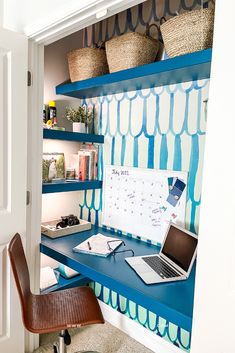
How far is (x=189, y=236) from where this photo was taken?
5.01 ft

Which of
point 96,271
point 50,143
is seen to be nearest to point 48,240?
point 96,271

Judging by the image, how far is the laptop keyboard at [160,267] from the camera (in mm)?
1459

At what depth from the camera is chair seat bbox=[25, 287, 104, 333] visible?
1328mm

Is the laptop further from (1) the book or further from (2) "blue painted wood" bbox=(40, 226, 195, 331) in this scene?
(1) the book

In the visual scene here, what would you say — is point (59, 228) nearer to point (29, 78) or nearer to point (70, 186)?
point (70, 186)

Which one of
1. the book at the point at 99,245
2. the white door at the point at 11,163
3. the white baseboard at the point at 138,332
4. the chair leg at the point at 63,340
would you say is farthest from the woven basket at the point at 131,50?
the white baseboard at the point at 138,332

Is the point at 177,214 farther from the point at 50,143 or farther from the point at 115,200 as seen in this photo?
the point at 50,143

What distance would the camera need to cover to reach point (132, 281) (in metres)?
1.39

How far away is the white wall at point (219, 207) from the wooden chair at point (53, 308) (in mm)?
782

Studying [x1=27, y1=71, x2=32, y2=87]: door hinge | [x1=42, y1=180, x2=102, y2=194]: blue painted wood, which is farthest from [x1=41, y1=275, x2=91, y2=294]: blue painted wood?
[x1=27, y1=71, x2=32, y2=87]: door hinge

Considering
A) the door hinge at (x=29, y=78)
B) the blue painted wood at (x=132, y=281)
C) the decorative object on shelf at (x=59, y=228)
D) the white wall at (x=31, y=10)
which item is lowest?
the blue painted wood at (x=132, y=281)

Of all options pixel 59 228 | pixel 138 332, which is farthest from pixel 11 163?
pixel 138 332

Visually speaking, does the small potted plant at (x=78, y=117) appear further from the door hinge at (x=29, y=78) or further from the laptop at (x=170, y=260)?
the laptop at (x=170, y=260)

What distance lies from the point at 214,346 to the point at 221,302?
141mm
